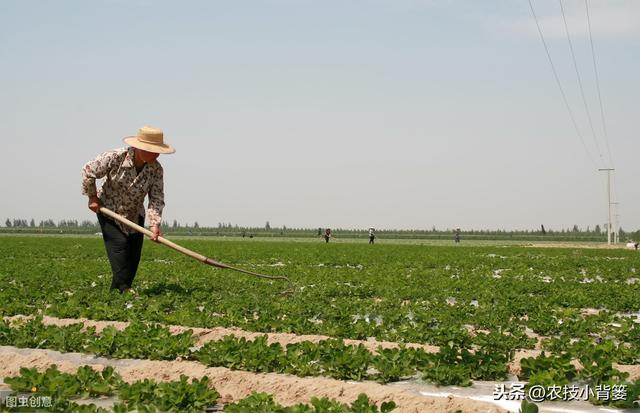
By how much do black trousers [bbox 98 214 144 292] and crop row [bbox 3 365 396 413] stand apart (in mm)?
4471

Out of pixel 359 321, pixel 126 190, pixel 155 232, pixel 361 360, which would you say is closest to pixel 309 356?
pixel 361 360

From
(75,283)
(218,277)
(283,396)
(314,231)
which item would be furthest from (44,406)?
(314,231)

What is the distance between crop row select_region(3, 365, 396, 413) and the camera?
13.8 ft

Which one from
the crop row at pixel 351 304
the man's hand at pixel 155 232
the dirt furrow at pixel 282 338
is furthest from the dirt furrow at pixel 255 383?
the man's hand at pixel 155 232

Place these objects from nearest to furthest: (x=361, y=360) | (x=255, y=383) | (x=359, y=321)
A: (x=255, y=383) → (x=361, y=360) → (x=359, y=321)

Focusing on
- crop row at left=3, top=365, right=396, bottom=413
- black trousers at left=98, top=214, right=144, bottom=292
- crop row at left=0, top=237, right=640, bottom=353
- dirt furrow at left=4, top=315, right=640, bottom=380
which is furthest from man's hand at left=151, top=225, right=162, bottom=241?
crop row at left=3, top=365, right=396, bottom=413

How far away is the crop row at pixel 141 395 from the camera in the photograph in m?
4.20

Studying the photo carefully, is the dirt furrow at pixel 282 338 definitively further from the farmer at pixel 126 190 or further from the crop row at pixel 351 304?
the farmer at pixel 126 190

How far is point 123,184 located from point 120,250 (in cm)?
86

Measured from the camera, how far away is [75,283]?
11.9 metres

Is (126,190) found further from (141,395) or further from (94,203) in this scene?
(141,395)

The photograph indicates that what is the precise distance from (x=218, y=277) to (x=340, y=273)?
3307 mm

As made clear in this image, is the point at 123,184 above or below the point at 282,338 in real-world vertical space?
above

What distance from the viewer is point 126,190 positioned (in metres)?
9.56
